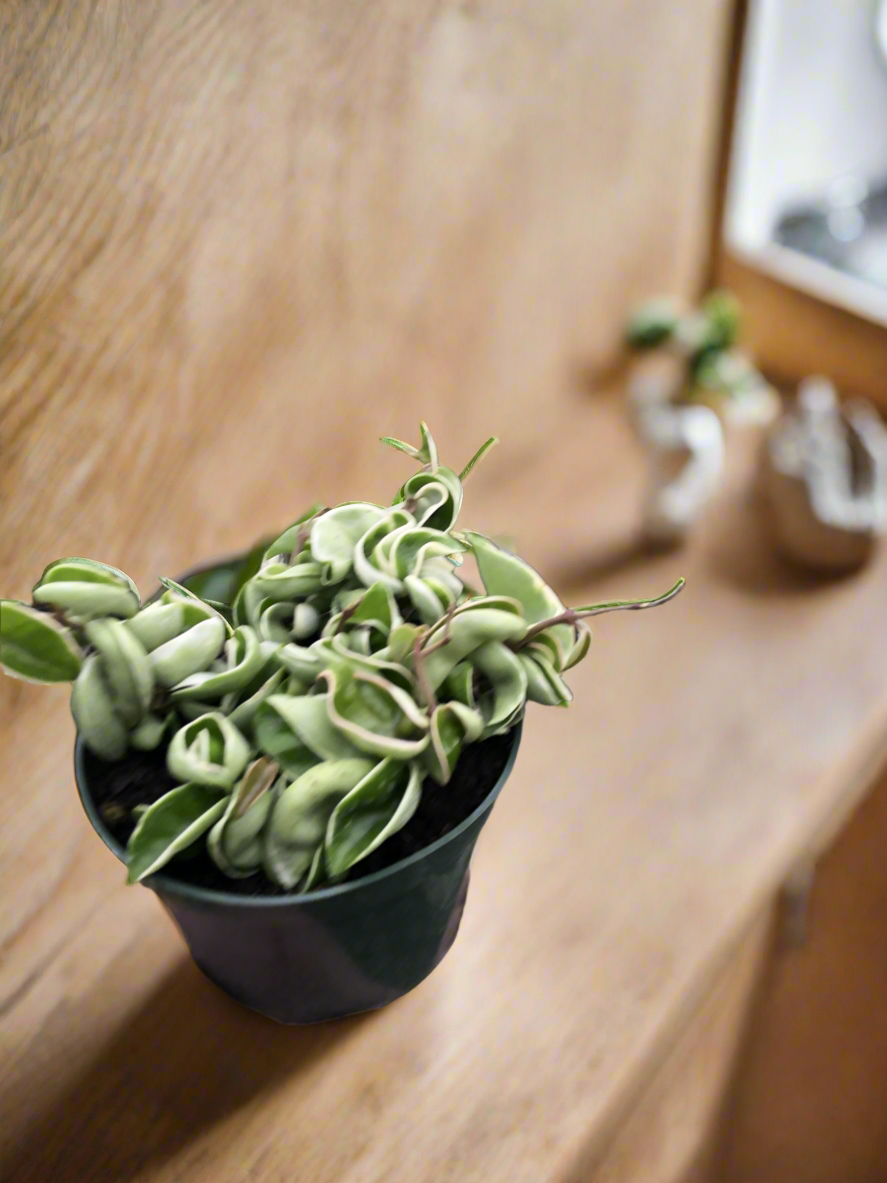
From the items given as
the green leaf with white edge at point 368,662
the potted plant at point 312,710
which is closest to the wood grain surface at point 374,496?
the potted plant at point 312,710

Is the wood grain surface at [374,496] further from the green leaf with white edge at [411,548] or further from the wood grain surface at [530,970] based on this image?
the green leaf with white edge at [411,548]

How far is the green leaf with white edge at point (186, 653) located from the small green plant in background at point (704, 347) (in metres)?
0.48

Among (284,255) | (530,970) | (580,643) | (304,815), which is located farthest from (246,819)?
(284,255)

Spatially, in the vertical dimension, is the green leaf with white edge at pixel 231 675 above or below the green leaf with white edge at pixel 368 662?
below

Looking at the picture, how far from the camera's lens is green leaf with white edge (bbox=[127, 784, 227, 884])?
0.94 feet

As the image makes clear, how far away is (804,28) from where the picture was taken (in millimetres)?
887

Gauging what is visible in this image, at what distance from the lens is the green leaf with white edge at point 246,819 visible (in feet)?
0.95

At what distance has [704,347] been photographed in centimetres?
69

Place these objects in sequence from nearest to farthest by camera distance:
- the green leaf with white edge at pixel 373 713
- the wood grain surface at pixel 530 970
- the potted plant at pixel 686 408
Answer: the green leaf with white edge at pixel 373 713
the wood grain surface at pixel 530 970
the potted plant at pixel 686 408

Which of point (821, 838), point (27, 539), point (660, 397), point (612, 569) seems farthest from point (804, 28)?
point (27, 539)


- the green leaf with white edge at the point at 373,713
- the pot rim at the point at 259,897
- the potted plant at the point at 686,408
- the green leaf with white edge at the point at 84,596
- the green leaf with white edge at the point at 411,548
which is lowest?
the potted plant at the point at 686,408

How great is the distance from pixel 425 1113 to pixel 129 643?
244mm

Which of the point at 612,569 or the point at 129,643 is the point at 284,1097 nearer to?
the point at 129,643

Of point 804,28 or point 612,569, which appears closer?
point 612,569
